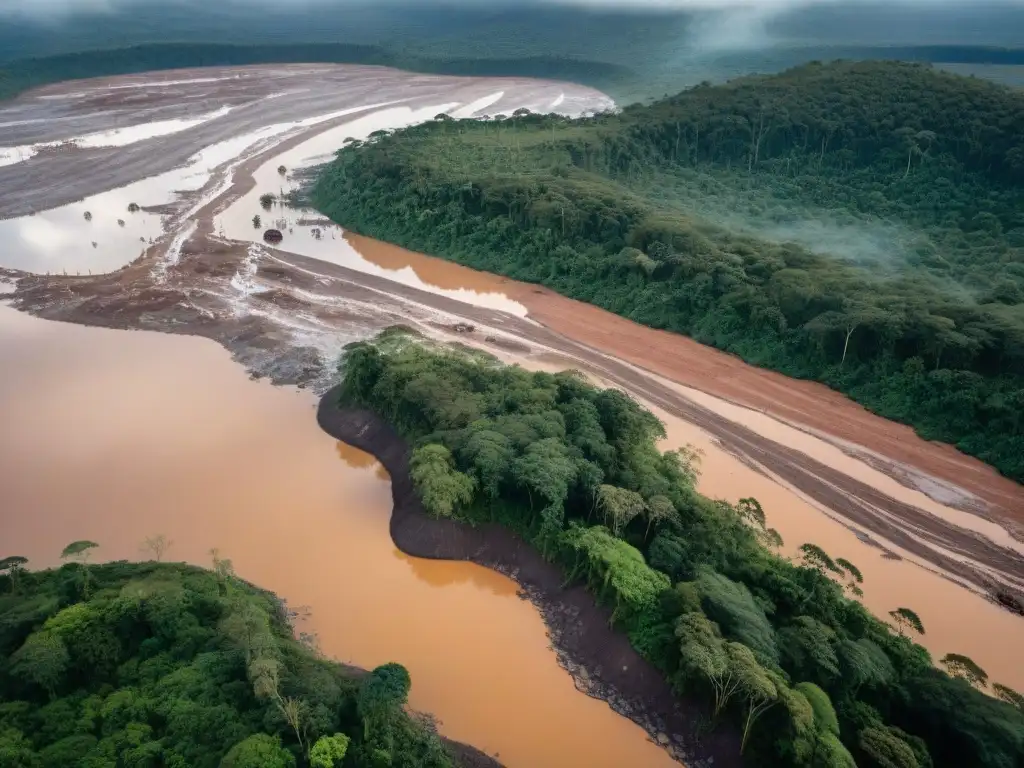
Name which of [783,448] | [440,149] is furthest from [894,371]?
[440,149]

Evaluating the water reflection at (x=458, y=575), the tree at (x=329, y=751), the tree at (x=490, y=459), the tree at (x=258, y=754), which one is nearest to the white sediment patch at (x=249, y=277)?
the tree at (x=490, y=459)

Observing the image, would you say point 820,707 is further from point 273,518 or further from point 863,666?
point 273,518

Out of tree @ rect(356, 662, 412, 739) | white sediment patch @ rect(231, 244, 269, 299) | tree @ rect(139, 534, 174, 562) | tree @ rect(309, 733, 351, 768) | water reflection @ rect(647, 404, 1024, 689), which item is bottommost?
water reflection @ rect(647, 404, 1024, 689)

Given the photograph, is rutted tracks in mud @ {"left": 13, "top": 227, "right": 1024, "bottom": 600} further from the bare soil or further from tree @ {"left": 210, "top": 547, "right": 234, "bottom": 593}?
tree @ {"left": 210, "top": 547, "right": 234, "bottom": 593}

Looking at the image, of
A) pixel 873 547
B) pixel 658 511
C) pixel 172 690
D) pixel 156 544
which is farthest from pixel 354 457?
pixel 873 547

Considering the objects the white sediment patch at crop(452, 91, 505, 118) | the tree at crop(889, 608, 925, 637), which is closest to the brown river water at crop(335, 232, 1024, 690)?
the tree at crop(889, 608, 925, 637)

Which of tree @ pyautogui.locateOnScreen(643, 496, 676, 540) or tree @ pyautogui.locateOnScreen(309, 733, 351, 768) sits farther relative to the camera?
tree @ pyautogui.locateOnScreen(643, 496, 676, 540)

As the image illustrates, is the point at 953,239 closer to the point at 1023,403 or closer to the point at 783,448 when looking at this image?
the point at 1023,403
